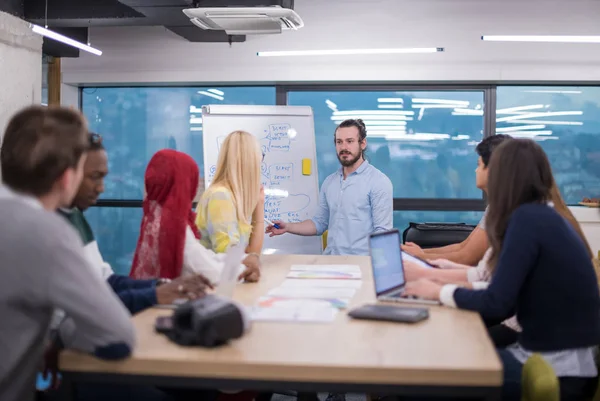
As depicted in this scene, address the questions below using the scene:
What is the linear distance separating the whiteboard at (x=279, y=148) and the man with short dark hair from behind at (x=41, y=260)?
13.6 feet

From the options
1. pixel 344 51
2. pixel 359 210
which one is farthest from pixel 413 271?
pixel 344 51

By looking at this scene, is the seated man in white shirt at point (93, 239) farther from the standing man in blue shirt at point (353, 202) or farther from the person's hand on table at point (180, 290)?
the standing man in blue shirt at point (353, 202)

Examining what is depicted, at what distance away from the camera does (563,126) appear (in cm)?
641

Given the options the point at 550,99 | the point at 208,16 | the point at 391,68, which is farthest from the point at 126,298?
the point at 550,99

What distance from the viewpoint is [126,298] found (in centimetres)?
210

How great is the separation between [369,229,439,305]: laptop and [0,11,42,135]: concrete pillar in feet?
13.4

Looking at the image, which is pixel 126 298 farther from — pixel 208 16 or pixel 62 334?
pixel 208 16

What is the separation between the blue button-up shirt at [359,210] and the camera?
15.1 ft

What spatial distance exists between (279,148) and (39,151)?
170 inches

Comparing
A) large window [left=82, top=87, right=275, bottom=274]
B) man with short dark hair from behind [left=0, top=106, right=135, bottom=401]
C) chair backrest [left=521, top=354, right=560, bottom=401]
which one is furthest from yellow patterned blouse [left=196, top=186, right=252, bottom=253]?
large window [left=82, top=87, right=275, bottom=274]

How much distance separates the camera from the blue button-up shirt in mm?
4598

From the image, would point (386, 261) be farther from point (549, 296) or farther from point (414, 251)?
point (414, 251)

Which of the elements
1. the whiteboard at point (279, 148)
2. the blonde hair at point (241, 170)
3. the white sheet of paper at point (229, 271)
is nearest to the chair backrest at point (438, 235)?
the whiteboard at point (279, 148)

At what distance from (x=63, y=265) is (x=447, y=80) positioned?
17.3 feet
